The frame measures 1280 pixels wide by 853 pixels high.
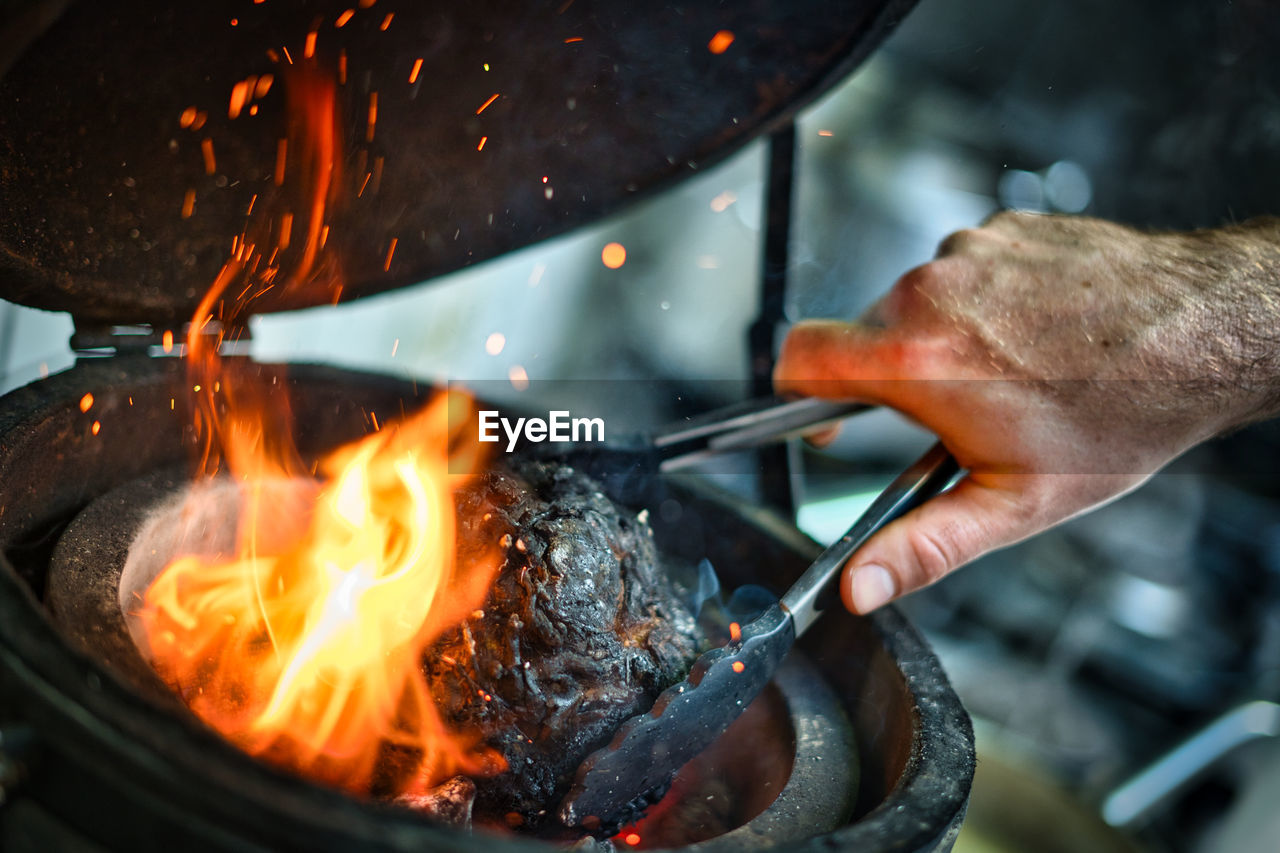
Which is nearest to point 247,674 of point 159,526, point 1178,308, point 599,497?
point 159,526

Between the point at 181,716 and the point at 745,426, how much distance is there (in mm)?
867

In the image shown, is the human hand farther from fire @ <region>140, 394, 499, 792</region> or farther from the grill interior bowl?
fire @ <region>140, 394, 499, 792</region>

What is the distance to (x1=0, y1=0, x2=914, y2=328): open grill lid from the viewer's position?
1021 millimetres

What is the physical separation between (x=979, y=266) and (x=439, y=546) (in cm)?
87

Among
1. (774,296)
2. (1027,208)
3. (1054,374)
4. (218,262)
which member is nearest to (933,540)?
(1054,374)

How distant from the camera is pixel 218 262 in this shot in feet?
4.28

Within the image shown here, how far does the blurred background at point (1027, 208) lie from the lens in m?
2.65

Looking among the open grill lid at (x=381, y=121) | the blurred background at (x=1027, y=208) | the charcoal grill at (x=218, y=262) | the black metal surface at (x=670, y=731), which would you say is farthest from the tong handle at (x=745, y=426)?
the blurred background at (x=1027, y=208)

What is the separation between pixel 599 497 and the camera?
104 cm

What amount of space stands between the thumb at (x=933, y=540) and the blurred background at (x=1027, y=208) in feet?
4.76

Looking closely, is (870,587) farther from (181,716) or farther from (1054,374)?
(181,716)

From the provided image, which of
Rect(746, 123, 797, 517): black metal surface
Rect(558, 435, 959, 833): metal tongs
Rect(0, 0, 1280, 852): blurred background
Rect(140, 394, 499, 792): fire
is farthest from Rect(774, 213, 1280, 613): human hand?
Rect(0, 0, 1280, 852): blurred background

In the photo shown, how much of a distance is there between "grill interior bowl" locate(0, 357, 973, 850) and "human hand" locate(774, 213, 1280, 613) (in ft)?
0.52

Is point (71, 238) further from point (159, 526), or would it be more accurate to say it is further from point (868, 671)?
point (868, 671)
